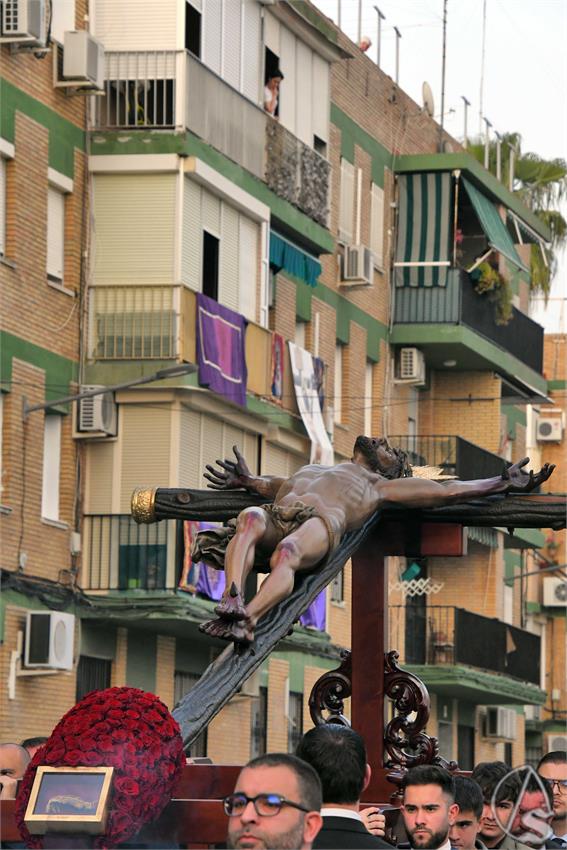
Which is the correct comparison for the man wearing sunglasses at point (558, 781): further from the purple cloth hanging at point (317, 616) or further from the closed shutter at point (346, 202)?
the closed shutter at point (346, 202)

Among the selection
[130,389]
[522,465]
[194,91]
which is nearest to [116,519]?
[130,389]

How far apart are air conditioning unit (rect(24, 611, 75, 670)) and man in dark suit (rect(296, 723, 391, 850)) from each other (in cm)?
2216

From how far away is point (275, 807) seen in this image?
250 inches

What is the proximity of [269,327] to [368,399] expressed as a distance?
6247 mm

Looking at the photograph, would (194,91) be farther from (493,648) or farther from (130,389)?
(493,648)

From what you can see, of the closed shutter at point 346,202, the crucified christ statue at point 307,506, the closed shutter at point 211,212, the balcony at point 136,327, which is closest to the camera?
the crucified christ statue at point 307,506

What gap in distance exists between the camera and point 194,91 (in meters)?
33.7

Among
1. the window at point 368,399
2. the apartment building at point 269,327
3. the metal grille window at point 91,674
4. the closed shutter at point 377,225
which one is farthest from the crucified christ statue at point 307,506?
the closed shutter at point 377,225

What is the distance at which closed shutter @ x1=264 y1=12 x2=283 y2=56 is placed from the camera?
37.7 m

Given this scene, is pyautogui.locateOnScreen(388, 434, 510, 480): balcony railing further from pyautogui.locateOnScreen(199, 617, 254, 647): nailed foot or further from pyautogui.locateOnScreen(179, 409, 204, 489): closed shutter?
pyautogui.locateOnScreen(199, 617, 254, 647): nailed foot

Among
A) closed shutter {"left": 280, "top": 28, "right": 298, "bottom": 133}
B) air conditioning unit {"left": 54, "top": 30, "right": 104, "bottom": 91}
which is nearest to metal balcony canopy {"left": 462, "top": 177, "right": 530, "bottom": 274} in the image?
closed shutter {"left": 280, "top": 28, "right": 298, "bottom": 133}

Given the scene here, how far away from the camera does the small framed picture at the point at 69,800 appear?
→ 714 centimetres

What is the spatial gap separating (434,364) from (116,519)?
17.5 m

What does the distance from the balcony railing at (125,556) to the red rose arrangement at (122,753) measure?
24531 mm
